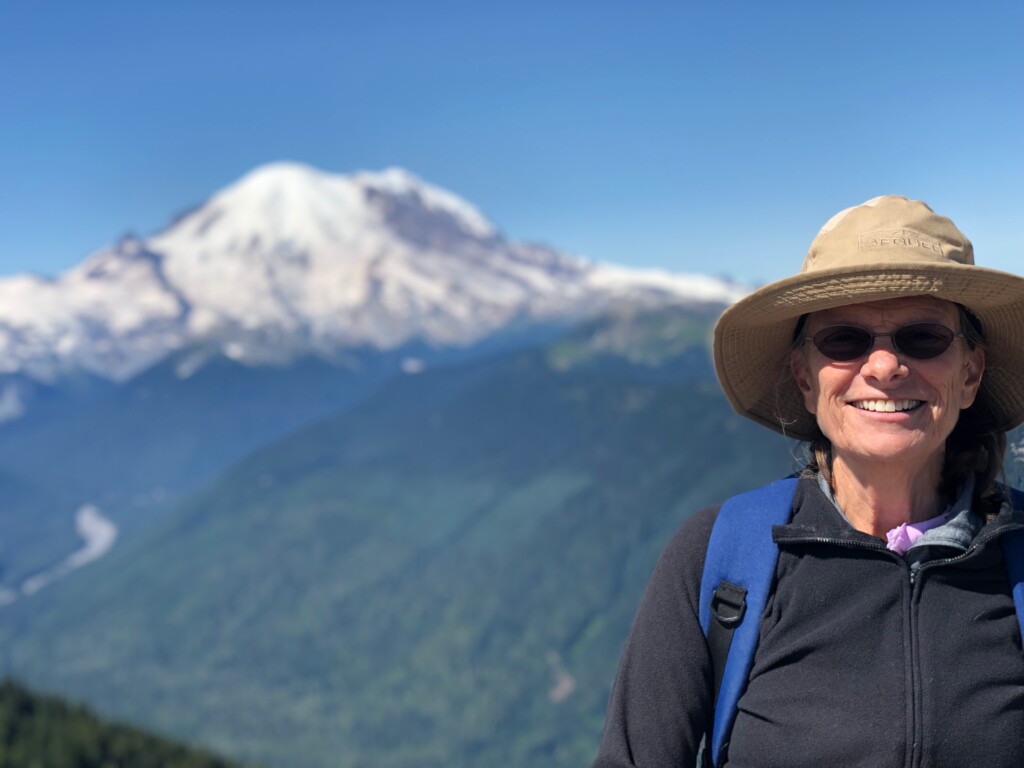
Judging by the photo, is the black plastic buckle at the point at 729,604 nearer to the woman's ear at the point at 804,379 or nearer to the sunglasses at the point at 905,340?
the woman's ear at the point at 804,379

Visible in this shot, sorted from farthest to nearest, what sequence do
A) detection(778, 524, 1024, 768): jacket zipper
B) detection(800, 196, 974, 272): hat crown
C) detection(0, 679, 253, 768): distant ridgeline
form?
detection(0, 679, 253, 768): distant ridgeline → detection(800, 196, 974, 272): hat crown → detection(778, 524, 1024, 768): jacket zipper

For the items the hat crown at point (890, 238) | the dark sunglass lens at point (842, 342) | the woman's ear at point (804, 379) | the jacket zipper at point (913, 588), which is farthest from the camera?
the woman's ear at point (804, 379)

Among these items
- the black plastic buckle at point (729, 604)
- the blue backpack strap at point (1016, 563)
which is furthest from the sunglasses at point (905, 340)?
the black plastic buckle at point (729, 604)

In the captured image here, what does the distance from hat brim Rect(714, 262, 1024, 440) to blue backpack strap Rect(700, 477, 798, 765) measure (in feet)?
2.64

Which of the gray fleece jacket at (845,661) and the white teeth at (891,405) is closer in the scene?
the gray fleece jacket at (845,661)

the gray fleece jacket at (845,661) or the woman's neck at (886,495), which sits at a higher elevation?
the woman's neck at (886,495)

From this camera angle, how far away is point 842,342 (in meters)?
4.54

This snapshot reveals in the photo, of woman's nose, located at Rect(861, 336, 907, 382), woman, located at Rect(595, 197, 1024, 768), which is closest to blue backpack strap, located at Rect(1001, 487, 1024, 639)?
woman, located at Rect(595, 197, 1024, 768)

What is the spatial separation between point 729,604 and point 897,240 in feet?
4.96

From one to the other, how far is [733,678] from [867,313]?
1.51m

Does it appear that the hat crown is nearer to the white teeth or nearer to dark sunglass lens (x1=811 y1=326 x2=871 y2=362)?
dark sunglass lens (x1=811 y1=326 x2=871 y2=362)

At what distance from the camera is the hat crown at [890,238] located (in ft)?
13.9

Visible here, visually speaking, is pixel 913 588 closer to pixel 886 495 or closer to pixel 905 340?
pixel 886 495

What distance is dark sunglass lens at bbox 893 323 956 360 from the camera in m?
4.43
